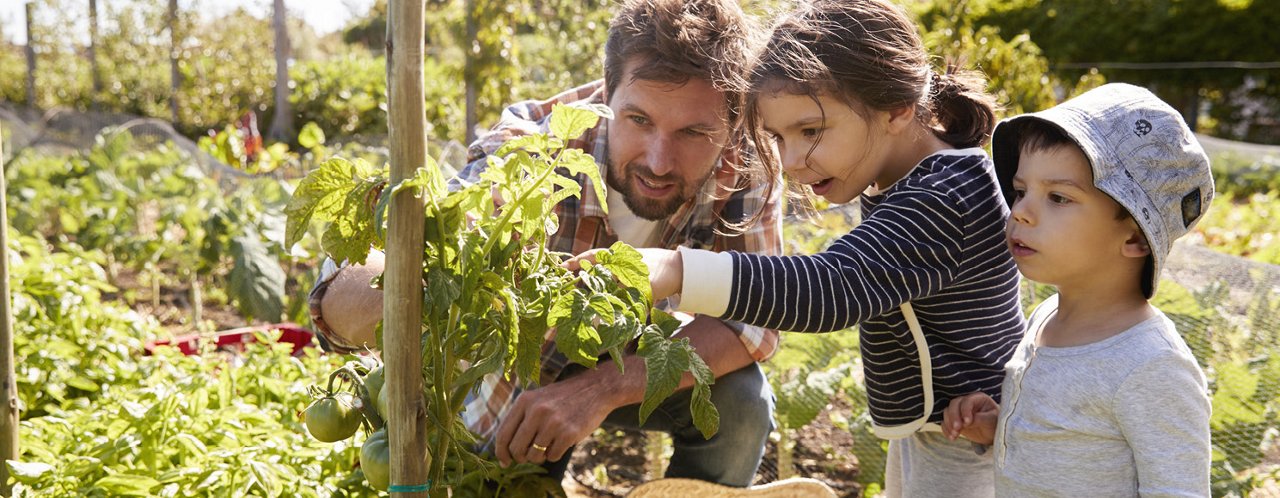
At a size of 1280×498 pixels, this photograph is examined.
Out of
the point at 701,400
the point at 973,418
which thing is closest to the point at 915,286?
the point at 973,418

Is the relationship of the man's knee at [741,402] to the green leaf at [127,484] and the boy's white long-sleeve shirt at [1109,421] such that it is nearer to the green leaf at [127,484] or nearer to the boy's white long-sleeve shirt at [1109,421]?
the boy's white long-sleeve shirt at [1109,421]

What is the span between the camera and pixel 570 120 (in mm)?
941

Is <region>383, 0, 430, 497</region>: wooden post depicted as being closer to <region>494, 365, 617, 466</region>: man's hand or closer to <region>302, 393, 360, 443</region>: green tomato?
<region>302, 393, 360, 443</region>: green tomato

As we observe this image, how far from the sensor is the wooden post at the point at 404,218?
0.92m

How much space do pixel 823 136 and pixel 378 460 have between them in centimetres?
68

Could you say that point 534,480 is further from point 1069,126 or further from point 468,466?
point 1069,126

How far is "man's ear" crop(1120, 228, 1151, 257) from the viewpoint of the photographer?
128cm

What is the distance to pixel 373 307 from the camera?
156cm

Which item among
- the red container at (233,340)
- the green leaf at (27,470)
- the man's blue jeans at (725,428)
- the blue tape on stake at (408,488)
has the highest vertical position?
the blue tape on stake at (408,488)

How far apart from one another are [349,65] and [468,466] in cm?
1252

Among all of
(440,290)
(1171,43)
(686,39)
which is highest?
(1171,43)

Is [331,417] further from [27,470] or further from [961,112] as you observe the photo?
[961,112]

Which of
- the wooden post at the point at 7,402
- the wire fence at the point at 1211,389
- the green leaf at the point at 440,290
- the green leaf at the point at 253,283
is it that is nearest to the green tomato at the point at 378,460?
the green leaf at the point at 440,290

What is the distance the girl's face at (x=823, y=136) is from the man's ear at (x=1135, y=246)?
1.09 feet
